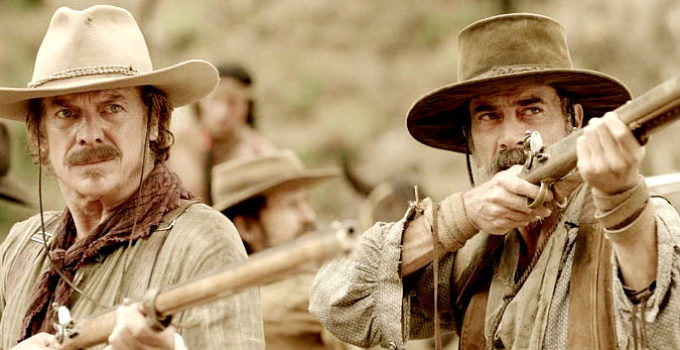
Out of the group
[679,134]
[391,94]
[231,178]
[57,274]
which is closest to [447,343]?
[231,178]

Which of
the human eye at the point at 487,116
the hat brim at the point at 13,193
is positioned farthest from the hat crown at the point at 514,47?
the hat brim at the point at 13,193

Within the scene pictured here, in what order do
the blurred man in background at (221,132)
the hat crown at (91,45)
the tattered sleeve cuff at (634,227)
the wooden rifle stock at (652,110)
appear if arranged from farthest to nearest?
the blurred man in background at (221,132) → the hat crown at (91,45) → the tattered sleeve cuff at (634,227) → the wooden rifle stock at (652,110)

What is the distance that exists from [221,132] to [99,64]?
586cm

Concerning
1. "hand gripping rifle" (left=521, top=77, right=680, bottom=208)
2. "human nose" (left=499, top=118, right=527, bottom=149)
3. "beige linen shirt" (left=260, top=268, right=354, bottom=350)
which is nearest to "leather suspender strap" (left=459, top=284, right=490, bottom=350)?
"human nose" (left=499, top=118, right=527, bottom=149)

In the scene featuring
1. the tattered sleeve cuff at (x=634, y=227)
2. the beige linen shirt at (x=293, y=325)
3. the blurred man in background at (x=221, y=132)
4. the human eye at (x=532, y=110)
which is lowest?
the beige linen shirt at (x=293, y=325)

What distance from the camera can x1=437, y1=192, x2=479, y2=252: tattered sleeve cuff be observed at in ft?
15.4

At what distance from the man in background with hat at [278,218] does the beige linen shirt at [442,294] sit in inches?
61.2

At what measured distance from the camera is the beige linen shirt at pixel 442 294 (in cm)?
453

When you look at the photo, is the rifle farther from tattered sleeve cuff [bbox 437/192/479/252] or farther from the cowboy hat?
the cowboy hat

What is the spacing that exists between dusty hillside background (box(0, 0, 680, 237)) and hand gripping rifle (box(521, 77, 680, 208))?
8216mm

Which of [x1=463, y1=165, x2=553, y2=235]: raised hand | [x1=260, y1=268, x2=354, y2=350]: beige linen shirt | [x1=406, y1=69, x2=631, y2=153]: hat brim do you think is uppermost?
[x1=406, y1=69, x2=631, y2=153]: hat brim

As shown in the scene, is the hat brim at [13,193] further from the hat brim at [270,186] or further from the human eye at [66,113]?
the human eye at [66,113]

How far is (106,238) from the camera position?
4.75 meters

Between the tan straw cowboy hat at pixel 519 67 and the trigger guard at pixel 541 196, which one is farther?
the tan straw cowboy hat at pixel 519 67
